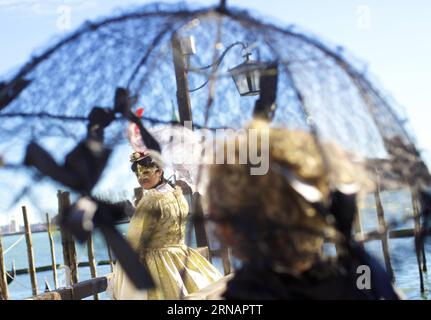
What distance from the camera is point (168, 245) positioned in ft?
12.7

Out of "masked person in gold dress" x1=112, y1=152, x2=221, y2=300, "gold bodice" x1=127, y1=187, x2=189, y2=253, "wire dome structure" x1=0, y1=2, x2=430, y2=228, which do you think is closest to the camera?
"wire dome structure" x1=0, y1=2, x2=430, y2=228

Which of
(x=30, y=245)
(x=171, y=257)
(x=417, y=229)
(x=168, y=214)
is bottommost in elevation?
(x=30, y=245)

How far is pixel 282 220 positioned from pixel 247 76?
0.48m

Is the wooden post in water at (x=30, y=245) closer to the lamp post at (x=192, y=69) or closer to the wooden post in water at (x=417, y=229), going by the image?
the lamp post at (x=192, y=69)

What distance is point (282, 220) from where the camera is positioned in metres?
1.14

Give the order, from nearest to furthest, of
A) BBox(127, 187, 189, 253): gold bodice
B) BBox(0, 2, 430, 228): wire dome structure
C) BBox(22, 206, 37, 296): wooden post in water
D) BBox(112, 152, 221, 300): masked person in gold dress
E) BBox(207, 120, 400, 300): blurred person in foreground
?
BBox(207, 120, 400, 300): blurred person in foreground < BBox(0, 2, 430, 228): wire dome structure < BBox(112, 152, 221, 300): masked person in gold dress < BBox(127, 187, 189, 253): gold bodice < BBox(22, 206, 37, 296): wooden post in water

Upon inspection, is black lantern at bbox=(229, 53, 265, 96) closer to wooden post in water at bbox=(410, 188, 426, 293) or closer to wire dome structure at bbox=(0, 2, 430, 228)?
wire dome structure at bbox=(0, 2, 430, 228)

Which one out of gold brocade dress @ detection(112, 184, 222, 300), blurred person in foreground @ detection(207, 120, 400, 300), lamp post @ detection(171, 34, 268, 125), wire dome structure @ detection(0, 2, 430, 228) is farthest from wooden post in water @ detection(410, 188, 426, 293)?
gold brocade dress @ detection(112, 184, 222, 300)

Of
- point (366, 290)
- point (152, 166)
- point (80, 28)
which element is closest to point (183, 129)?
point (80, 28)

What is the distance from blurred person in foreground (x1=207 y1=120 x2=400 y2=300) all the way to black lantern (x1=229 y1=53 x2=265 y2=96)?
0.20 meters

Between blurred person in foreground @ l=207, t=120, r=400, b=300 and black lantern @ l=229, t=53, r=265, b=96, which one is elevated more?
black lantern @ l=229, t=53, r=265, b=96

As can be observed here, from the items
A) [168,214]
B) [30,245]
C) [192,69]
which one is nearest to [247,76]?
[192,69]

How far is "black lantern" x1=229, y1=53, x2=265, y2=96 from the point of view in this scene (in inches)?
55.9

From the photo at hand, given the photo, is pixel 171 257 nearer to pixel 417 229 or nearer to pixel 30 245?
pixel 417 229
